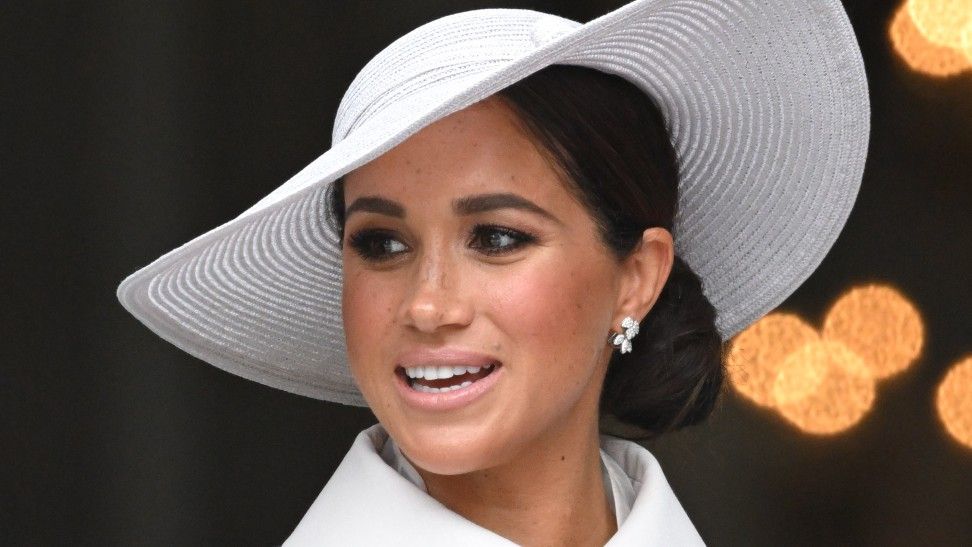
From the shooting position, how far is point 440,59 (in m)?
2.07

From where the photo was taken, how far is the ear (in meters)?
2.20

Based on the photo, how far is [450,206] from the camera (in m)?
2.04

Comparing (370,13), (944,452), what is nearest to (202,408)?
(370,13)

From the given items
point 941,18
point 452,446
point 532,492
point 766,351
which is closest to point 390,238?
point 452,446

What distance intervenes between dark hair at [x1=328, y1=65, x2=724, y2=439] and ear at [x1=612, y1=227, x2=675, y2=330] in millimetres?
18

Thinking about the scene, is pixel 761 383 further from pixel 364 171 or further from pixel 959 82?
pixel 364 171

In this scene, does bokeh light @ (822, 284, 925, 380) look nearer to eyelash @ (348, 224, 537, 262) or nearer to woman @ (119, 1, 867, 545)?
woman @ (119, 1, 867, 545)

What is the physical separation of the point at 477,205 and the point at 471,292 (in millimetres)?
99

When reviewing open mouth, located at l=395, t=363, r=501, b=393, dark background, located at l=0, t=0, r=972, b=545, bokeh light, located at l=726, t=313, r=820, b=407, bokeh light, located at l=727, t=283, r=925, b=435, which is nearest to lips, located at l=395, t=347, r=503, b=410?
open mouth, located at l=395, t=363, r=501, b=393

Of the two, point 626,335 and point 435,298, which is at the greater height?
point 435,298

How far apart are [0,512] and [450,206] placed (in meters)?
0.88

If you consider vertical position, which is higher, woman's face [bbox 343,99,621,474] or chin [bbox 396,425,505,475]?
woman's face [bbox 343,99,621,474]

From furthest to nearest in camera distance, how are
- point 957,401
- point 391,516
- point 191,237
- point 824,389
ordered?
point 824,389 → point 957,401 → point 191,237 → point 391,516

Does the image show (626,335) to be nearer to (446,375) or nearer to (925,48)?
(446,375)
